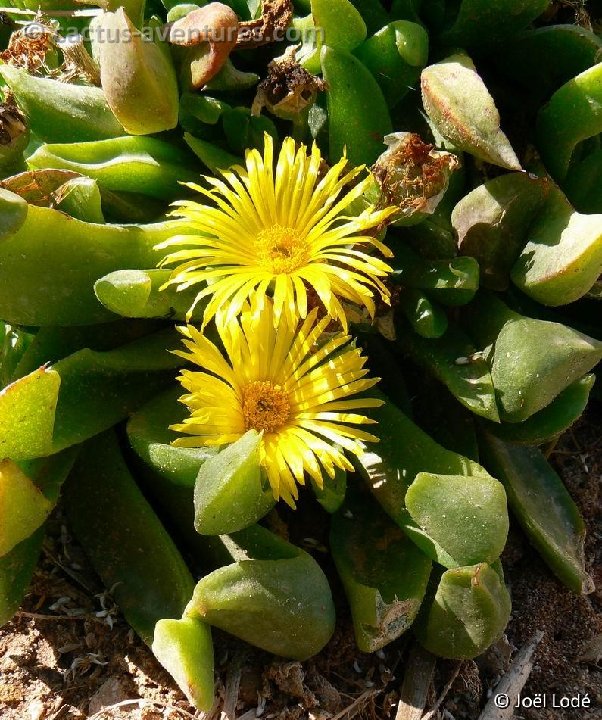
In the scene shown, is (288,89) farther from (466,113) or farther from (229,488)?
(229,488)

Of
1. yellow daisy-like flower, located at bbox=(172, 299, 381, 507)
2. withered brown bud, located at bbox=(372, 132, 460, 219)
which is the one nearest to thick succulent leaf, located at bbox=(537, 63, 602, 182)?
withered brown bud, located at bbox=(372, 132, 460, 219)

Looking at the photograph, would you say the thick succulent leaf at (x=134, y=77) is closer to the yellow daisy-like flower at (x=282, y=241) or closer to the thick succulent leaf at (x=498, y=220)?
the yellow daisy-like flower at (x=282, y=241)

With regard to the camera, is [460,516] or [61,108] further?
[61,108]

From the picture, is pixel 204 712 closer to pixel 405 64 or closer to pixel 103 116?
pixel 103 116

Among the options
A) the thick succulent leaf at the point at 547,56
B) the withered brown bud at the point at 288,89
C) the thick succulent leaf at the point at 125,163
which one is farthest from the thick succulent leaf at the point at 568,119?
the thick succulent leaf at the point at 125,163

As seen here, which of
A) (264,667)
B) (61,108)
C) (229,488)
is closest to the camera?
(229,488)

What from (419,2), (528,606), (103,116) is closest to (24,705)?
(528,606)

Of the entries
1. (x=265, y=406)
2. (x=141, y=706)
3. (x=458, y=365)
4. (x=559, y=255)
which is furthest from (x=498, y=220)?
(x=141, y=706)
